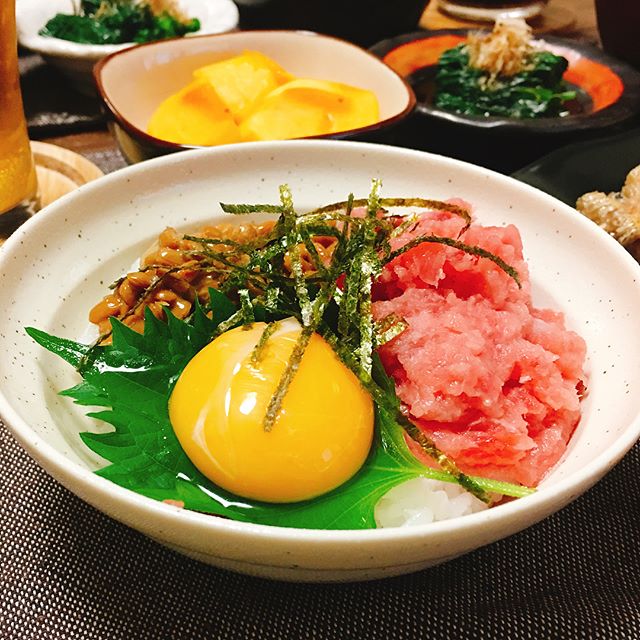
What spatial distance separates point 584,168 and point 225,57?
5.92ft

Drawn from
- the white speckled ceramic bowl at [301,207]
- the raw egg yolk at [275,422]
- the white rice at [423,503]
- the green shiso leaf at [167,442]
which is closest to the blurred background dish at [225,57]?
the white speckled ceramic bowl at [301,207]

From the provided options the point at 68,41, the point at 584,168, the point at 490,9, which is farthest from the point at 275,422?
the point at 490,9

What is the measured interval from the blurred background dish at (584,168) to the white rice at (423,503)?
134cm

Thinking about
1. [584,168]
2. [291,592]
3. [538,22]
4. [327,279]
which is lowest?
[291,592]

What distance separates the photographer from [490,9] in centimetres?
484

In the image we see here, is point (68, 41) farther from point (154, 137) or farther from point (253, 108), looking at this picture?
point (154, 137)

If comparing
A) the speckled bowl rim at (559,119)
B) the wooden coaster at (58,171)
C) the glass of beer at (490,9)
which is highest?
the speckled bowl rim at (559,119)

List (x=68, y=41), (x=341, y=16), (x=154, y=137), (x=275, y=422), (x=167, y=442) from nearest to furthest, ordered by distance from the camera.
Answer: (x=275, y=422) < (x=167, y=442) < (x=154, y=137) < (x=68, y=41) < (x=341, y=16)

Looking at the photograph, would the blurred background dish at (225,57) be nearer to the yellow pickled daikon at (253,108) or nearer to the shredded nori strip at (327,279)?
the yellow pickled daikon at (253,108)

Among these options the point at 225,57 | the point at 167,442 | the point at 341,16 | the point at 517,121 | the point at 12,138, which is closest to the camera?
the point at 167,442

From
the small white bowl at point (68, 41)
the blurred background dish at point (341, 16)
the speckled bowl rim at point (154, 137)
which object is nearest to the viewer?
the speckled bowl rim at point (154, 137)

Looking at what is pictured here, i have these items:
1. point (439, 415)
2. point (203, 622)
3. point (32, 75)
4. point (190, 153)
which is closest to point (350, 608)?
point (203, 622)

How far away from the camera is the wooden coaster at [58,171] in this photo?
258 centimetres

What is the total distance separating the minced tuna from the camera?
141cm
